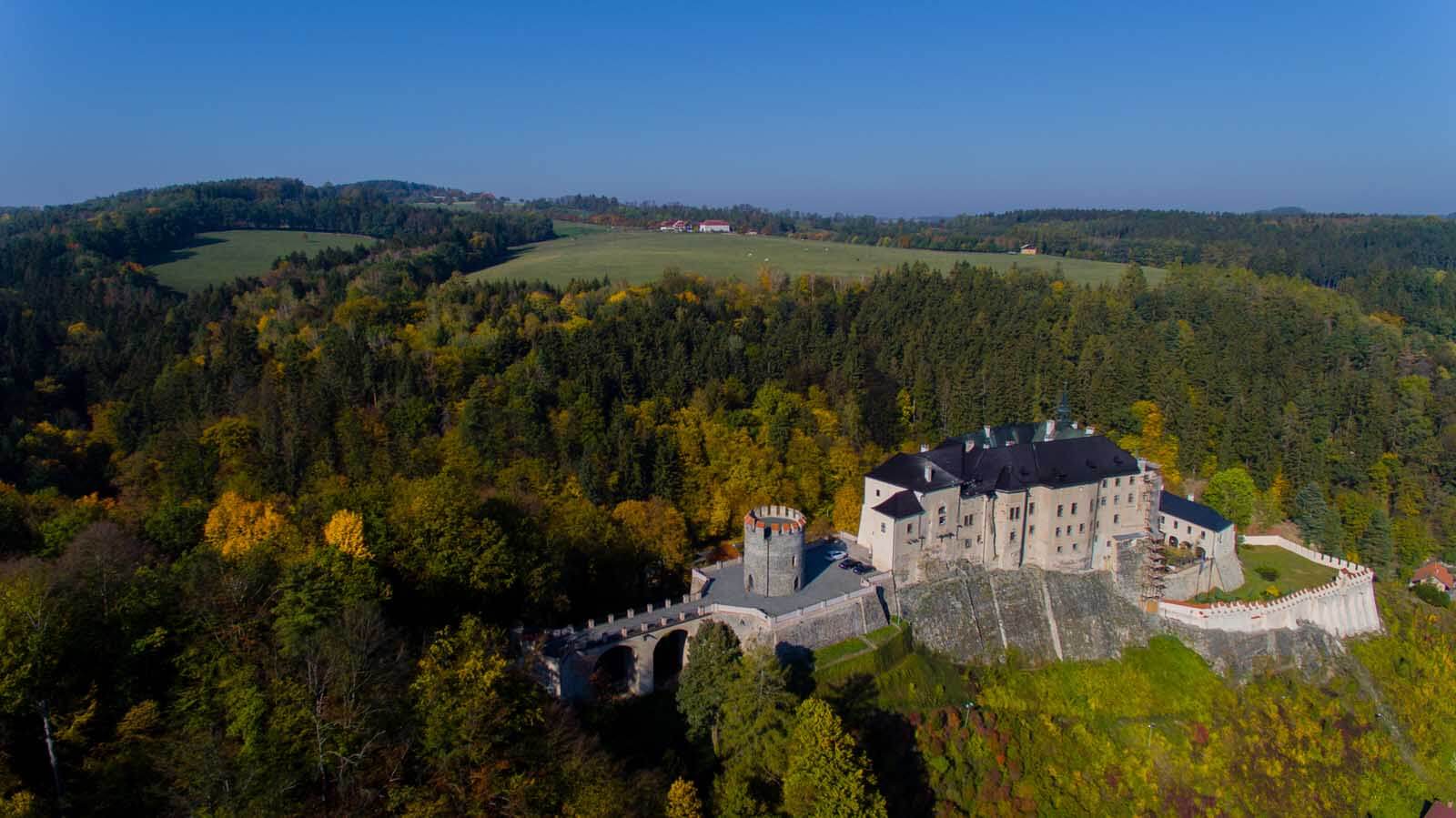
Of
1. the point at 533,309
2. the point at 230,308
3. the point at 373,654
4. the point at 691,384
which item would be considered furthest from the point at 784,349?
the point at 373,654

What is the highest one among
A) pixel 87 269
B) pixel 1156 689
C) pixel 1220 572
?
pixel 87 269

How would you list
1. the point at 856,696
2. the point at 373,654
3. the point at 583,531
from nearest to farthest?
the point at 373,654 → the point at 856,696 → the point at 583,531

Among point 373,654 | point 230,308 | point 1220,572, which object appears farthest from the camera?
point 230,308

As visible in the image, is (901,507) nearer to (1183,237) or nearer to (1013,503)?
(1013,503)

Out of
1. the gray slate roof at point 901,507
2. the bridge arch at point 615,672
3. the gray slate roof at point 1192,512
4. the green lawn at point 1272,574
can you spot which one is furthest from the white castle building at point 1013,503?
the bridge arch at point 615,672

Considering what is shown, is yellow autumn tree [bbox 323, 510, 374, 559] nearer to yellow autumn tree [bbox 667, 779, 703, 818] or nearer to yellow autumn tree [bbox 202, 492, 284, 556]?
yellow autumn tree [bbox 202, 492, 284, 556]

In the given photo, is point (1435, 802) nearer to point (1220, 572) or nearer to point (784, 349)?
point (1220, 572)

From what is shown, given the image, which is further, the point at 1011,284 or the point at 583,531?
the point at 1011,284

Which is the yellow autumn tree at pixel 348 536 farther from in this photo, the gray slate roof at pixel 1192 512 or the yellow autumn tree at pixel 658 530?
the gray slate roof at pixel 1192 512
